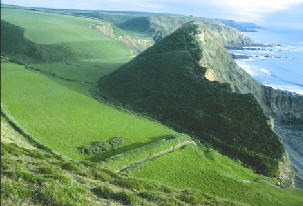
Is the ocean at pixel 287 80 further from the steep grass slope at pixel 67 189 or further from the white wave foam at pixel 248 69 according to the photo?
the steep grass slope at pixel 67 189

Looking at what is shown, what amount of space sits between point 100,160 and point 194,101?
116 feet

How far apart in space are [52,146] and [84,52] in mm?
119468

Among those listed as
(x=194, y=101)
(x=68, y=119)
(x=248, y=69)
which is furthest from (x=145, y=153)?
(x=248, y=69)

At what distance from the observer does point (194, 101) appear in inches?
2852

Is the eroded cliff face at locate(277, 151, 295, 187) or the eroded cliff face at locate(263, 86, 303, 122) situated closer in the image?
the eroded cliff face at locate(277, 151, 295, 187)

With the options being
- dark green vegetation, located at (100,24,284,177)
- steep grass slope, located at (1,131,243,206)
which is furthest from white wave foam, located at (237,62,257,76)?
steep grass slope, located at (1,131,243,206)

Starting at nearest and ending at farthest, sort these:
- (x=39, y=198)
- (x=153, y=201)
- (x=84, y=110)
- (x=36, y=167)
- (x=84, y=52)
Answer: (x=39, y=198), (x=153, y=201), (x=36, y=167), (x=84, y=110), (x=84, y=52)

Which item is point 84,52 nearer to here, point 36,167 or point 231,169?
point 231,169

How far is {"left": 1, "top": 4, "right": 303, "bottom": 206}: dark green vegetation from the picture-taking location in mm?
18222

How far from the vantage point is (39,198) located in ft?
45.2

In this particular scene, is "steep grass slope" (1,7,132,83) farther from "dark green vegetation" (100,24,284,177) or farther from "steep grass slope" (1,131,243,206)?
"steep grass slope" (1,131,243,206)

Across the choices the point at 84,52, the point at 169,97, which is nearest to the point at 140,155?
the point at 169,97

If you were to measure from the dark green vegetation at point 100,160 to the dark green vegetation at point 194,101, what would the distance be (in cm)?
288

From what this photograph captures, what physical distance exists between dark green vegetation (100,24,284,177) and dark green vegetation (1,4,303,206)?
2.88m
